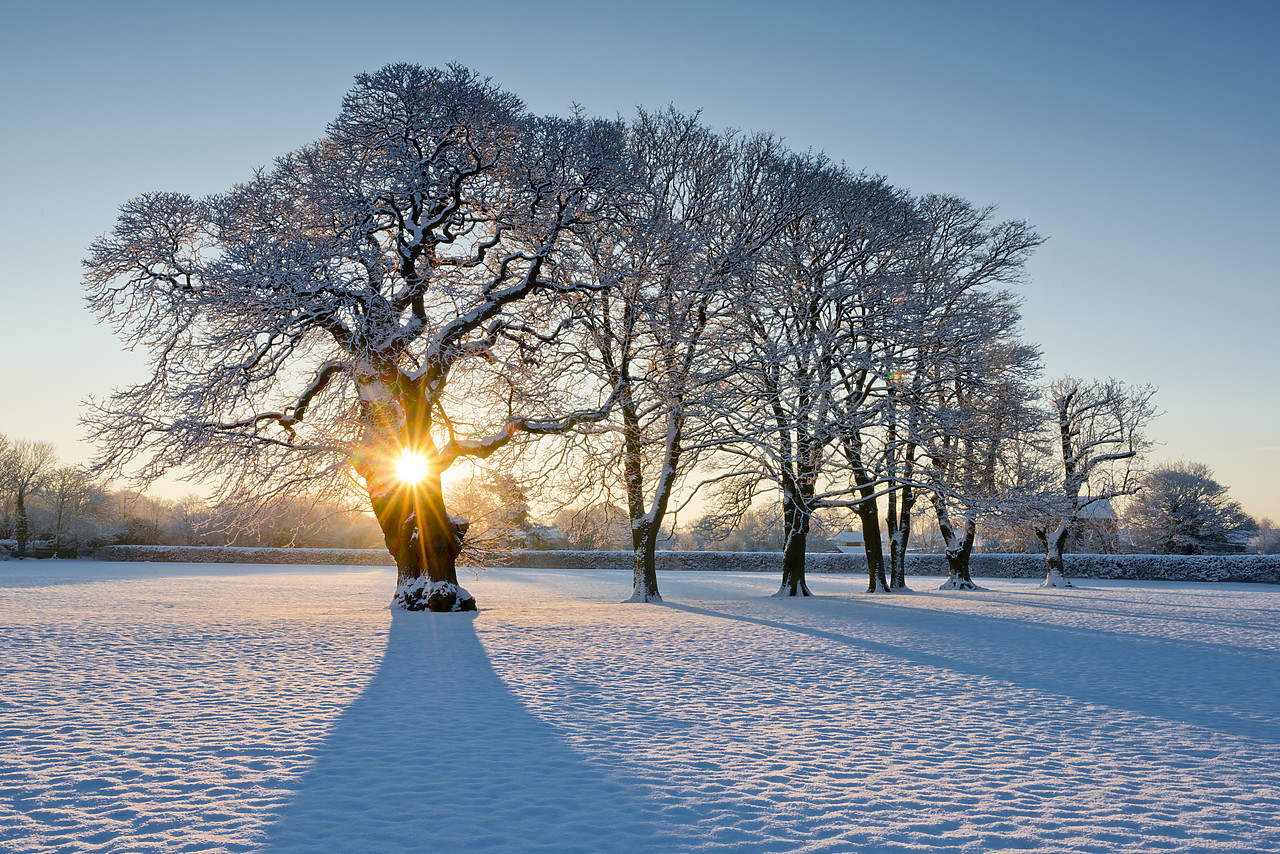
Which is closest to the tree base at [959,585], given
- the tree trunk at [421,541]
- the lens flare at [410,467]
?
the tree trunk at [421,541]

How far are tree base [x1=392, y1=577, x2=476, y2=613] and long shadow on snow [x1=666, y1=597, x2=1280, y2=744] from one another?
265 inches

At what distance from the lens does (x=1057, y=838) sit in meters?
4.41

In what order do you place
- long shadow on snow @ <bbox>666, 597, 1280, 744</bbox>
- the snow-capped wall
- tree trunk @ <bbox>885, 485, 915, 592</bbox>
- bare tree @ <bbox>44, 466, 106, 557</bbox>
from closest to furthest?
long shadow on snow @ <bbox>666, 597, 1280, 744</bbox> < tree trunk @ <bbox>885, 485, 915, 592</bbox> < the snow-capped wall < bare tree @ <bbox>44, 466, 106, 557</bbox>

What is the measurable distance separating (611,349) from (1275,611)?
64.3ft

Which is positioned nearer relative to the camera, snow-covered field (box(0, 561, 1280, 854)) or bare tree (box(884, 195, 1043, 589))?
snow-covered field (box(0, 561, 1280, 854))

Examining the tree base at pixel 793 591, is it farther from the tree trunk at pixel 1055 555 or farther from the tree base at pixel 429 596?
the tree trunk at pixel 1055 555

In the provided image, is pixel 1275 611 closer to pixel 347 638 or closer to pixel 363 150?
pixel 347 638

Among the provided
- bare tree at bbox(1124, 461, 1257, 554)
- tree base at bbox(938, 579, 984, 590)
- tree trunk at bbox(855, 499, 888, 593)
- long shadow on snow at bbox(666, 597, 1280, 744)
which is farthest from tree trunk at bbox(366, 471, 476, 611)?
bare tree at bbox(1124, 461, 1257, 554)

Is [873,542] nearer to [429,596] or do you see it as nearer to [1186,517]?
[429,596]

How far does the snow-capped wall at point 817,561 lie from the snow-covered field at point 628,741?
33.0m

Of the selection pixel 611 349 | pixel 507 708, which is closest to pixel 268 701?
pixel 507 708

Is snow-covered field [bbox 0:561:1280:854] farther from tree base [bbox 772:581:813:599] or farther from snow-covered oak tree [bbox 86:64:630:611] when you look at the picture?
tree base [bbox 772:581:813:599]

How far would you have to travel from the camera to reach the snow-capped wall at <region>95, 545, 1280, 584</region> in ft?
135

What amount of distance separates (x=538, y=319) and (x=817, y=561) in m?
38.4
